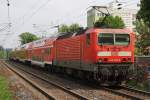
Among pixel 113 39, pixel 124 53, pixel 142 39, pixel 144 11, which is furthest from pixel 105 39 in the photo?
pixel 142 39

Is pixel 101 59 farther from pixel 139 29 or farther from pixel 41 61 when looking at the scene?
pixel 139 29

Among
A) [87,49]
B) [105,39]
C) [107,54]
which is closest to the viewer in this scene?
[107,54]

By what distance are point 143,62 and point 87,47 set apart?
518 centimetres

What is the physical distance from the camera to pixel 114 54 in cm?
1984

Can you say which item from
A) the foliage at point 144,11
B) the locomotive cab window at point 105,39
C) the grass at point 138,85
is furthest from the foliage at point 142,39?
the locomotive cab window at point 105,39

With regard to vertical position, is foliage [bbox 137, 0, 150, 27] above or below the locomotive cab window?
above

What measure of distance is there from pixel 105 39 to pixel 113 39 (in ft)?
1.38

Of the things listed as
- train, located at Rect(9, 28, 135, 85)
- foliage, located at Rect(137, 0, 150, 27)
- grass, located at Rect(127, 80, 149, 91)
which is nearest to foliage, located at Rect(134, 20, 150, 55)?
foliage, located at Rect(137, 0, 150, 27)

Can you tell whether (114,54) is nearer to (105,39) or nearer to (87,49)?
(105,39)

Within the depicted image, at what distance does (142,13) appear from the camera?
3272cm

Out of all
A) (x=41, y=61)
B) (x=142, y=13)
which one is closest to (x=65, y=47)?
(x=142, y=13)

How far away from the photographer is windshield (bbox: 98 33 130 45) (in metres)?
19.9

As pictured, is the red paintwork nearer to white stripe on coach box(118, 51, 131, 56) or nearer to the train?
the train

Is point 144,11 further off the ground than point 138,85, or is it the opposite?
point 144,11
